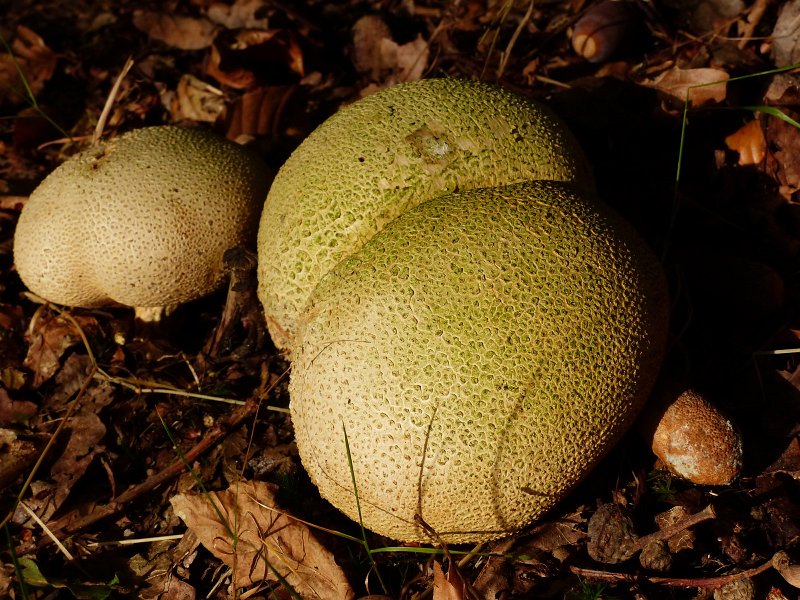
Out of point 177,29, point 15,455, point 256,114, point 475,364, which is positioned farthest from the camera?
point 177,29

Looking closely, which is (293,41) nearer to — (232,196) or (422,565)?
(232,196)

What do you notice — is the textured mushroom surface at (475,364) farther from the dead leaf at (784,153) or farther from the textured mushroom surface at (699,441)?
the dead leaf at (784,153)

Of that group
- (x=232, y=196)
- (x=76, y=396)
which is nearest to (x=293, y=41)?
(x=232, y=196)

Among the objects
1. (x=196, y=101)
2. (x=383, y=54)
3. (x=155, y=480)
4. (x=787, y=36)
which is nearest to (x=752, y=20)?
(x=787, y=36)

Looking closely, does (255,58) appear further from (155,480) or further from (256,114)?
(155,480)

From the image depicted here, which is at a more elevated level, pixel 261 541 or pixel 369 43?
pixel 369 43

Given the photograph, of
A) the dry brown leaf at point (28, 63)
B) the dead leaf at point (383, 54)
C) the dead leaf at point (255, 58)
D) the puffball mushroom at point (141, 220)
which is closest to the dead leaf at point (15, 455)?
the puffball mushroom at point (141, 220)

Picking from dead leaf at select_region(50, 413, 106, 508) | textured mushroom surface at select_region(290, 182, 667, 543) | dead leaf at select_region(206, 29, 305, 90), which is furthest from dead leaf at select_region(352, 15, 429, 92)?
dead leaf at select_region(50, 413, 106, 508)
